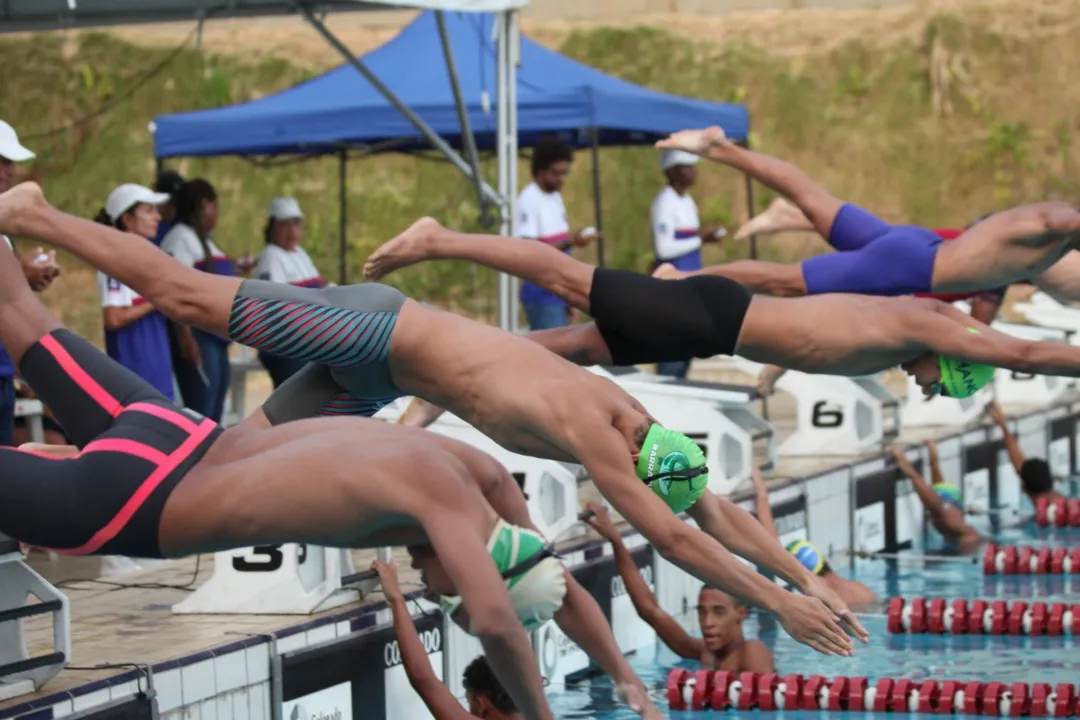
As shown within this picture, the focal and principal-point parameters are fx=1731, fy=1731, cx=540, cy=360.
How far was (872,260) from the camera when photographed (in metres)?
6.96

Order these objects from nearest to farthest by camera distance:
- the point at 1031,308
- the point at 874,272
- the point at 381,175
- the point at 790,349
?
the point at 790,349 < the point at 874,272 < the point at 1031,308 < the point at 381,175

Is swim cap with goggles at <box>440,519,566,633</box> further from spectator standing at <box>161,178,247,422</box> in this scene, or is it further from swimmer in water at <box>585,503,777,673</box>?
spectator standing at <box>161,178,247,422</box>

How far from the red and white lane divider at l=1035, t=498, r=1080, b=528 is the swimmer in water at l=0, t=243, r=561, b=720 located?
26.2ft

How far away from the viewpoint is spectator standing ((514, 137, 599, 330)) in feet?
34.3

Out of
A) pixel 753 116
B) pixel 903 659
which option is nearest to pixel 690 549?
pixel 903 659

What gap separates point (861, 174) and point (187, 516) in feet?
66.5

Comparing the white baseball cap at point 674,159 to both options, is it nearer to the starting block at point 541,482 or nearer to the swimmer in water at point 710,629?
the starting block at point 541,482

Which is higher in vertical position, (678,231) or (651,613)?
(678,231)

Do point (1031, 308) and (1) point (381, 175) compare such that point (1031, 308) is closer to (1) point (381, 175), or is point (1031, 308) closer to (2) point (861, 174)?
(2) point (861, 174)

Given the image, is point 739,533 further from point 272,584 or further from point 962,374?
point 272,584

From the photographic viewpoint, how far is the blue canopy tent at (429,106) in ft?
36.7

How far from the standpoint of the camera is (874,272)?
22.8 ft

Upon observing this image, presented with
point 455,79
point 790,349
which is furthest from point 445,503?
point 455,79

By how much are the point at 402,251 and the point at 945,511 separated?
5.62 metres
